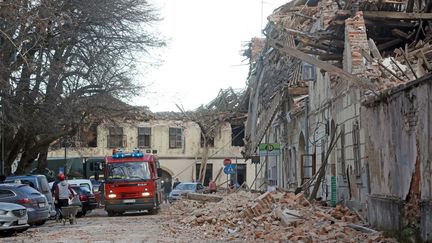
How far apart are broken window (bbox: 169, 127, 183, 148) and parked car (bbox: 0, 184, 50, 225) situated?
41022 mm

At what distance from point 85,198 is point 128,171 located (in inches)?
109

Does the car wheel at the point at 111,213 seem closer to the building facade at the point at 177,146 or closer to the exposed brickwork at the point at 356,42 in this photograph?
the exposed brickwork at the point at 356,42

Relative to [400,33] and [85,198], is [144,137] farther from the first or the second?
[400,33]

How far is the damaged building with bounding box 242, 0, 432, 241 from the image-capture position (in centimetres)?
1230

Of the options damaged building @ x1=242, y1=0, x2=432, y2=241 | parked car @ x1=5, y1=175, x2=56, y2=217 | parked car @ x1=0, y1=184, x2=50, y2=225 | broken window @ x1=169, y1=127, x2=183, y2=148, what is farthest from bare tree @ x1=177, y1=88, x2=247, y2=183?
parked car @ x1=0, y1=184, x2=50, y2=225

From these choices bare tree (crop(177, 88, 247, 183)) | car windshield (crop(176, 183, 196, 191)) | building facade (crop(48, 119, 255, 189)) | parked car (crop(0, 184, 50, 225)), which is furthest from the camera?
building facade (crop(48, 119, 255, 189))

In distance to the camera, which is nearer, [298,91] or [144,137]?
[298,91]

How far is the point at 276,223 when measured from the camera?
17.1 m

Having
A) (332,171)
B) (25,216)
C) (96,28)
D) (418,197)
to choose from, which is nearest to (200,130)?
(96,28)

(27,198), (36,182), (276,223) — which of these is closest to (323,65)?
(276,223)

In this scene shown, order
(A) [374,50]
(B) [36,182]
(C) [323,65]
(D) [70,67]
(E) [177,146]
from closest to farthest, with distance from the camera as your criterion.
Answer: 1. (C) [323,65]
2. (A) [374,50]
3. (B) [36,182]
4. (D) [70,67]
5. (E) [177,146]

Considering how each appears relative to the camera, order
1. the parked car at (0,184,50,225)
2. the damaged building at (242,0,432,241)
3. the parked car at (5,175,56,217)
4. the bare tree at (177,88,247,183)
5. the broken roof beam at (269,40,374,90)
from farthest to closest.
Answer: the bare tree at (177,88,247,183) < the parked car at (5,175,56,217) < the parked car at (0,184,50,225) < the broken roof beam at (269,40,374,90) < the damaged building at (242,0,432,241)

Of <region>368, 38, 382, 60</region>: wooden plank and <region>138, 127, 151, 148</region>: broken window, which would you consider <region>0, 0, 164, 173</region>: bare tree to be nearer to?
<region>368, 38, 382, 60</region>: wooden plank

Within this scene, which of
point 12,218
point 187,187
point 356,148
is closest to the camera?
point 12,218
